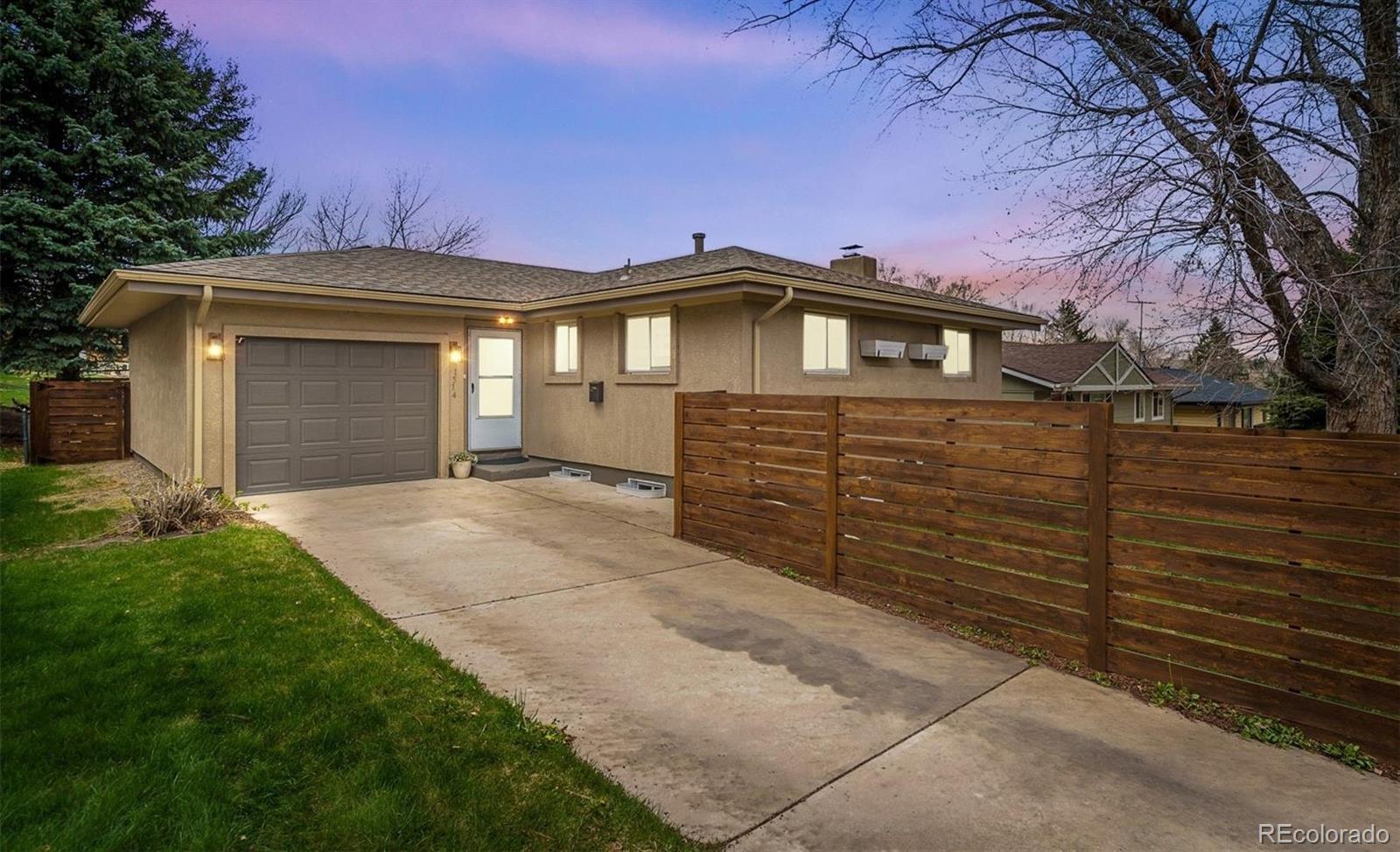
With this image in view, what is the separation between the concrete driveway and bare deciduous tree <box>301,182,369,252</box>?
28710 millimetres

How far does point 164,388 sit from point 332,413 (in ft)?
8.98

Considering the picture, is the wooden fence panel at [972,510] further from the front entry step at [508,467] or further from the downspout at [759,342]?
the front entry step at [508,467]

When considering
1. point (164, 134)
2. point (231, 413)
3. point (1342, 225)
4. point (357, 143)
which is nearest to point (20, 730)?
point (231, 413)

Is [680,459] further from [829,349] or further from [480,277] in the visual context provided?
[480,277]

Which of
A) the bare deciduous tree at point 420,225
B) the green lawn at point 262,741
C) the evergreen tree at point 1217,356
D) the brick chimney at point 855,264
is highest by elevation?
the bare deciduous tree at point 420,225

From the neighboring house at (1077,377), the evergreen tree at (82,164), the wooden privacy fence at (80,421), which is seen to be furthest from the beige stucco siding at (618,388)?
the neighboring house at (1077,377)

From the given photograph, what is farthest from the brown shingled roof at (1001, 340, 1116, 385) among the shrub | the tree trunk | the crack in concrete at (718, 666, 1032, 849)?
the shrub

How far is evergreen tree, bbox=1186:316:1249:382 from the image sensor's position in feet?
15.8

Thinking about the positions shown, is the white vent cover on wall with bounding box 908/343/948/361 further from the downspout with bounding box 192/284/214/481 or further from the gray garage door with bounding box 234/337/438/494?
the downspout with bounding box 192/284/214/481

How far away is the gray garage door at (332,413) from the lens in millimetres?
9273

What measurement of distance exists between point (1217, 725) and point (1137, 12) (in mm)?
5177

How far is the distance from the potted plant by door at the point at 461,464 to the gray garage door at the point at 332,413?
317 mm

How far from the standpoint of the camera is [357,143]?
2653 centimetres

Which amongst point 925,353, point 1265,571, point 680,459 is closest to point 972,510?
point 1265,571
